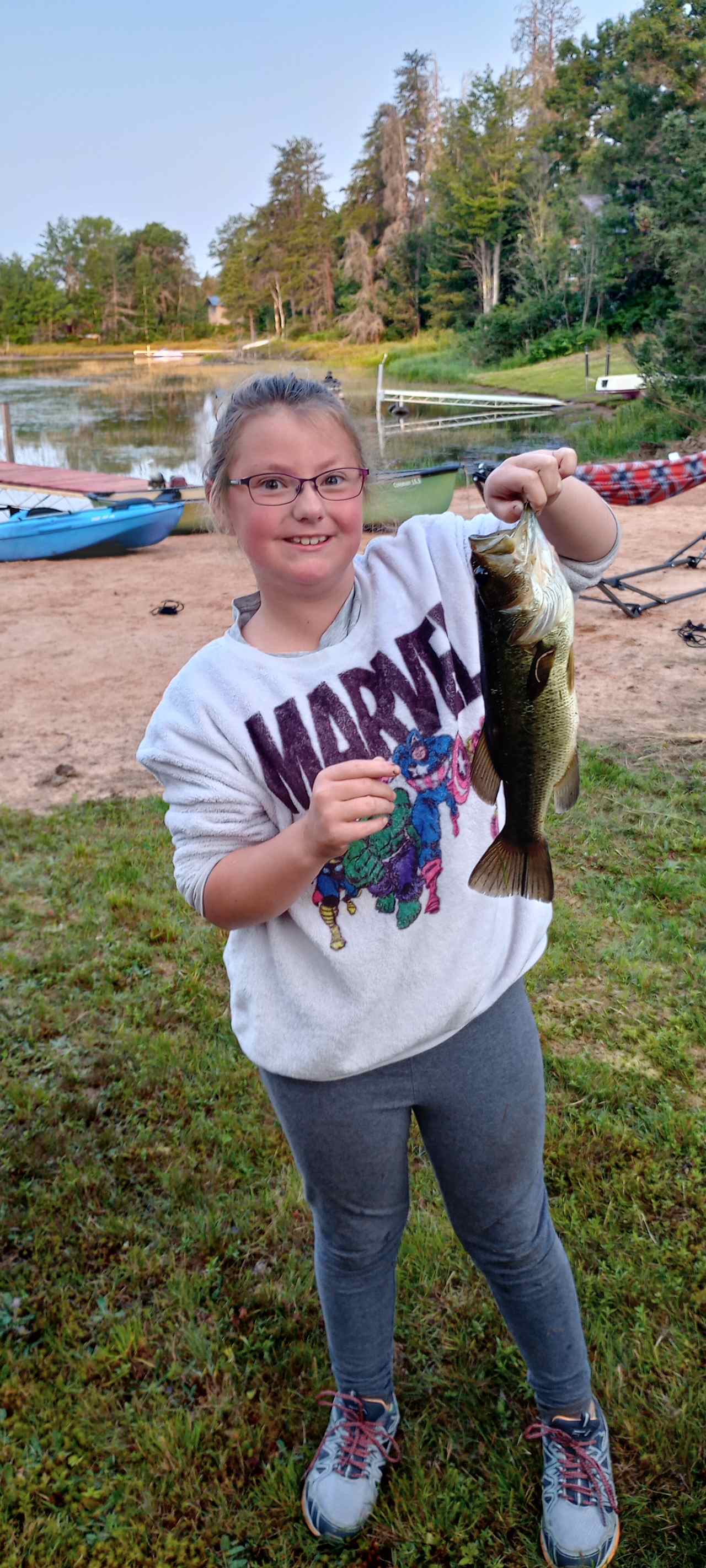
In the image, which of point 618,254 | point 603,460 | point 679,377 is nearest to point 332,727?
point 603,460

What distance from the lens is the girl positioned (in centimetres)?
154

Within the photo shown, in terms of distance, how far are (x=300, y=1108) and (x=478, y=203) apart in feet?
172

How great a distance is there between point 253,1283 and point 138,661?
22.0 ft

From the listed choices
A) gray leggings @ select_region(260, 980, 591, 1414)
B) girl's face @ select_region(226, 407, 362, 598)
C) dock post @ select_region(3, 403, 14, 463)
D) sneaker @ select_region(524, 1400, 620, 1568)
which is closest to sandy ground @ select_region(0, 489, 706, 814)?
girl's face @ select_region(226, 407, 362, 598)

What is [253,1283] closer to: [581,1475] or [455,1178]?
[581,1475]

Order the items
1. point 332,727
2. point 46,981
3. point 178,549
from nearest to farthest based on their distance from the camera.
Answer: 1. point 332,727
2. point 46,981
3. point 178,549

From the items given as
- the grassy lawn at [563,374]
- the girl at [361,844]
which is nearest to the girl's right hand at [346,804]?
the girl at [361,844]

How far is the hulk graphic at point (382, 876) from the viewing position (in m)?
1.55

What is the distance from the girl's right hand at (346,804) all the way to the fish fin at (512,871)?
24 cm

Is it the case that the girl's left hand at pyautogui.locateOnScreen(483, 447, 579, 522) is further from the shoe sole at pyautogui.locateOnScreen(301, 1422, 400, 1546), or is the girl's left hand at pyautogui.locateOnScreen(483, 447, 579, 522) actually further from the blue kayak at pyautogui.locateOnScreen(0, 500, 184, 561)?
the blue kayak at pyautogui.locateOnScreen(0, 500, 184, 561)

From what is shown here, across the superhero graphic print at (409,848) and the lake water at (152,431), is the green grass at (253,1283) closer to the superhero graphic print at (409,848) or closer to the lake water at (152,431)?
the superhero graphic print at (409,848)

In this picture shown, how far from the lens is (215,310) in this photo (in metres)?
101

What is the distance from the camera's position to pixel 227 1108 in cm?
300

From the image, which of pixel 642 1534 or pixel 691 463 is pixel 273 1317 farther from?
pixel 691 463
